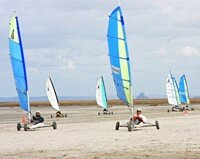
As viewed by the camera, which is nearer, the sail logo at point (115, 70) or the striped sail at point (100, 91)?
the sail logo at point (115, 70)

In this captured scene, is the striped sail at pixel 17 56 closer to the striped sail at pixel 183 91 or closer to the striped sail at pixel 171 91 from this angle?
the striped sail at pixel 171 91

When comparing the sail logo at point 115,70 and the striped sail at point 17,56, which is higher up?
the striped sail at point 17,56

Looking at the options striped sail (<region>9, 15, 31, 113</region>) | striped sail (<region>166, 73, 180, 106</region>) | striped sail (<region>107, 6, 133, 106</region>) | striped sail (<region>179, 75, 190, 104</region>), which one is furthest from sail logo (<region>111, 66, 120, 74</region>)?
striped sail (<region>179, 75, 190, 104</region>)

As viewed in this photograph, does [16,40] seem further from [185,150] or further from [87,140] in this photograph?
[185,150]

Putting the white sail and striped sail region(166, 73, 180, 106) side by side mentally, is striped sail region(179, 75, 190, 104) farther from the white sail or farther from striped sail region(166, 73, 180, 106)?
the white sail

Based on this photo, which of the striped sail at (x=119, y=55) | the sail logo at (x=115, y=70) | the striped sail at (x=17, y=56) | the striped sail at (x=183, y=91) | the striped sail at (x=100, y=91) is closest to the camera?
the striped sail at (x=119, y=55)

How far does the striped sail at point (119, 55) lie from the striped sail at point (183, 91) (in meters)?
50.4

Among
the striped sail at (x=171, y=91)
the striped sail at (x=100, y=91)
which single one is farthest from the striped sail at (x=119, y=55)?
the striped sail at (x=171, y=91)

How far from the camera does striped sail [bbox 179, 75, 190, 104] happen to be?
252ft

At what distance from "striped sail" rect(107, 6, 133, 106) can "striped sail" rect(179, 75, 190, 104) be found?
5042 centimetres

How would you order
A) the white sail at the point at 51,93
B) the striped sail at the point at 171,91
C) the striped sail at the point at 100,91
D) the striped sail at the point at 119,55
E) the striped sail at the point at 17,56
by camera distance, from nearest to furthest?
1. the striped sail at the point at 119,55
2. the striped sail at the point at 17,56
3. the white sail at the point at 51,93
4. the striped sail at the point at 100,91
5. the striped sail at the point at 171,91

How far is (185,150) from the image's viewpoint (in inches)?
617

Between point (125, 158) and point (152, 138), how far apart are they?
636 centimetres

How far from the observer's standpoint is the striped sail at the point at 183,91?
76.8 metres
